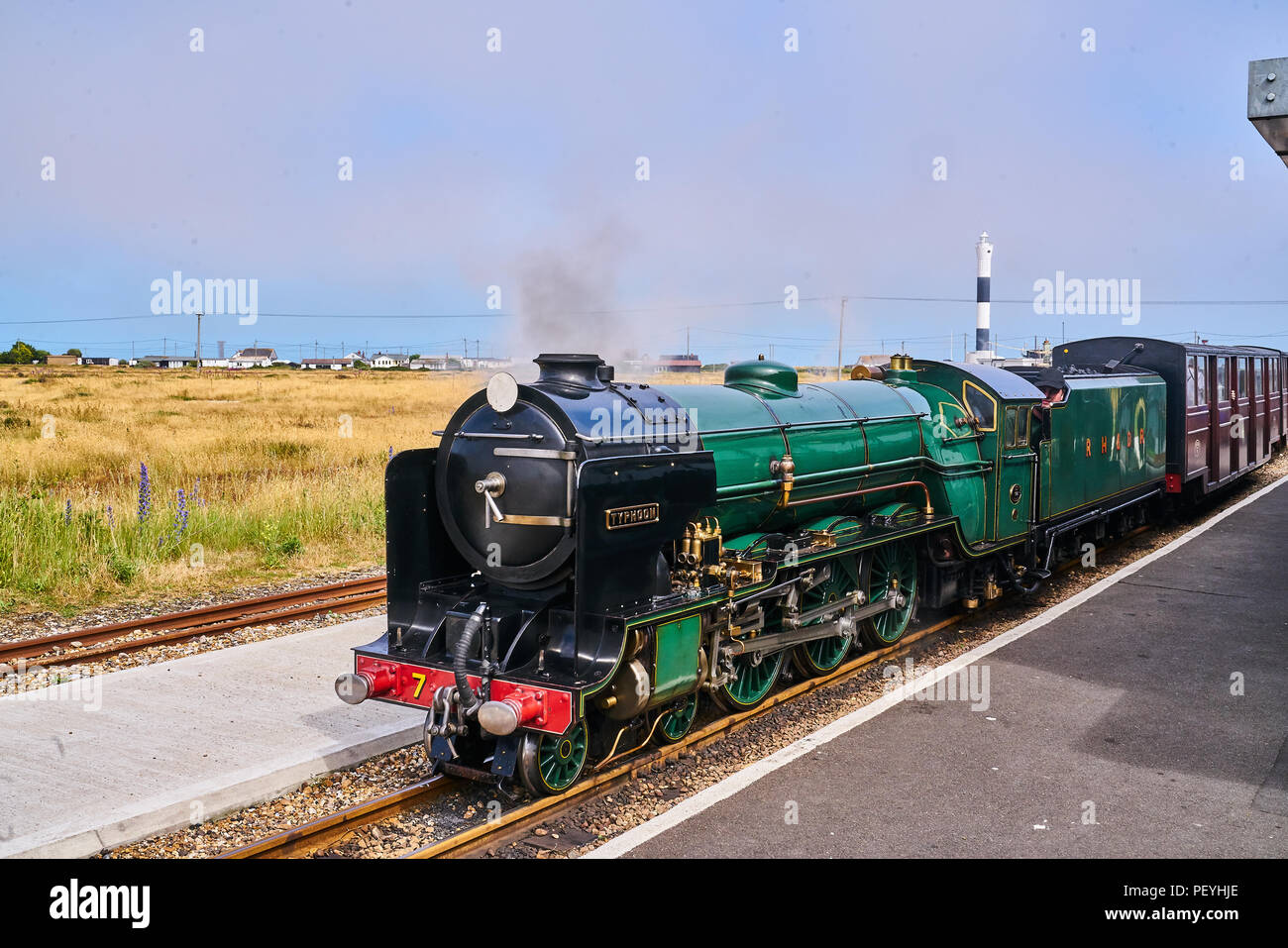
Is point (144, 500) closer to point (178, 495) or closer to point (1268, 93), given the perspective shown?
point (178, 495)

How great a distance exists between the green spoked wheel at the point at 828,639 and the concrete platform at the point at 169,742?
9.91ft

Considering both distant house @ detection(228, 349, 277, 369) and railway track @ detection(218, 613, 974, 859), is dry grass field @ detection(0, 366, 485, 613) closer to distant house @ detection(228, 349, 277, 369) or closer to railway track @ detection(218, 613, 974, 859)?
railway track @ detection(218, 613, 974, 859)

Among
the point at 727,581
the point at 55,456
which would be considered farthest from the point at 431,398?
the point at 727,581

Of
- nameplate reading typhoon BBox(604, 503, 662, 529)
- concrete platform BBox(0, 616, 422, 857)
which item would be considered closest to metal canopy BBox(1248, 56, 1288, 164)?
nameplate reading typhoon BBox(604, 503, 662, 529)

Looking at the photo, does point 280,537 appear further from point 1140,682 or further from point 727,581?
point 1140,682

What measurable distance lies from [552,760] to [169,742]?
2475mm

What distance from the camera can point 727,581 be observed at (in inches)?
258

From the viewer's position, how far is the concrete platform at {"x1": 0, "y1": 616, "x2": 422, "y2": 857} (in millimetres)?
5195

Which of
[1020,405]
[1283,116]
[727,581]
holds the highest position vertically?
[1283,116]

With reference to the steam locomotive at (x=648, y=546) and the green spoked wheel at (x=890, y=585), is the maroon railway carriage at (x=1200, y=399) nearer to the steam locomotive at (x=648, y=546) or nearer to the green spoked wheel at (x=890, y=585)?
the steam locomotive at (x=648, y=546)

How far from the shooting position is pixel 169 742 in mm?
6312

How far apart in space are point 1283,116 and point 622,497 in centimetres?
506

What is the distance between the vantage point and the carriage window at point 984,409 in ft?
32.6

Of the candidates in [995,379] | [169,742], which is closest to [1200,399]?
[995,379]
